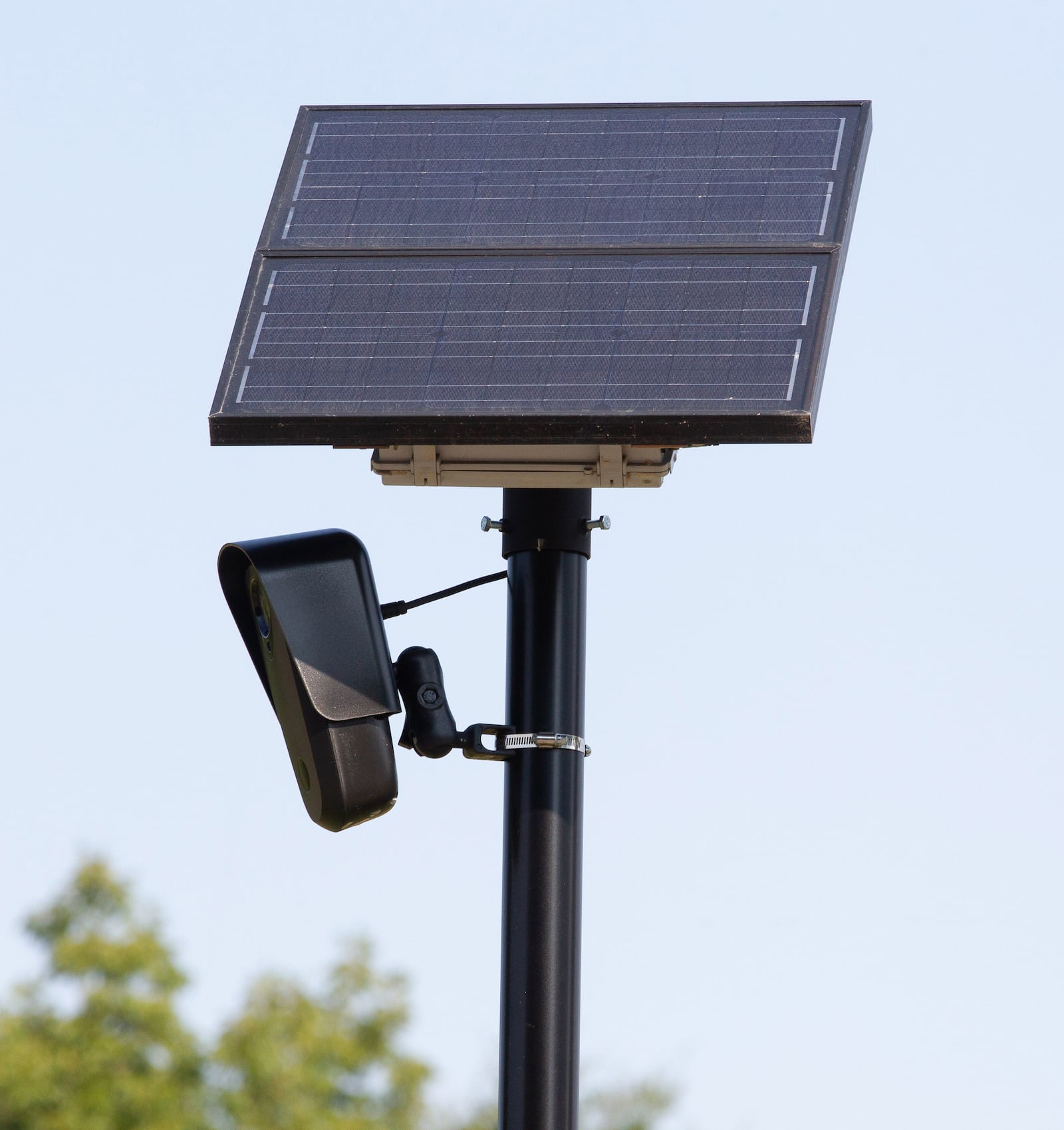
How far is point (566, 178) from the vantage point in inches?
185

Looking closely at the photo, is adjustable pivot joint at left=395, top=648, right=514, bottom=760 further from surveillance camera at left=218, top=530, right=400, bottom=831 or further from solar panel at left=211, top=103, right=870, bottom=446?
solar panel at left=211, top=103, right=870, bottom=446

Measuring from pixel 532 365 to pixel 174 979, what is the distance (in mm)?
27117

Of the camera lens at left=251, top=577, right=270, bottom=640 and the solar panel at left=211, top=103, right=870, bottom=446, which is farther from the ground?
the solar panel at left=211, top=103, right=870, bottom=446

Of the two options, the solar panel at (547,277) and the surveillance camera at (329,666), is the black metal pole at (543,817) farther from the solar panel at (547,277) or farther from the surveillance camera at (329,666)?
the solar panel at (547,277)

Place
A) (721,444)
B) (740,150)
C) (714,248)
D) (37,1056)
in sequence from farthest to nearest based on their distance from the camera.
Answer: (37,1056), (740,150), (714,248), (721,444)

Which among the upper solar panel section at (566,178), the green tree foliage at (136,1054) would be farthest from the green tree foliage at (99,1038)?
the upper solar panel section at (566,178)

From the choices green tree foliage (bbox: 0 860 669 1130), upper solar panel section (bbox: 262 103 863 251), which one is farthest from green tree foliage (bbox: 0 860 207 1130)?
upper solar panel section (bbox: 262 103 863 251)

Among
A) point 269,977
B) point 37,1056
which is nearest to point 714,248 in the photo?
point 37,1056

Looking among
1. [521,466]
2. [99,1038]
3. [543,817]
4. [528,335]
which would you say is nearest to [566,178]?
[528,335]

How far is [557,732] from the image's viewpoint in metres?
4.17

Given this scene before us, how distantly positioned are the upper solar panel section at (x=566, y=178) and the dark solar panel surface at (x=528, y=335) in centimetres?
10

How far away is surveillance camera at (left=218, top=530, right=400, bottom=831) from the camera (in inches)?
157

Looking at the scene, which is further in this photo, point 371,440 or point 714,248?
point 714,248

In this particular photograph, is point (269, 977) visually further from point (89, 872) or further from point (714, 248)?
point (714, 248)
